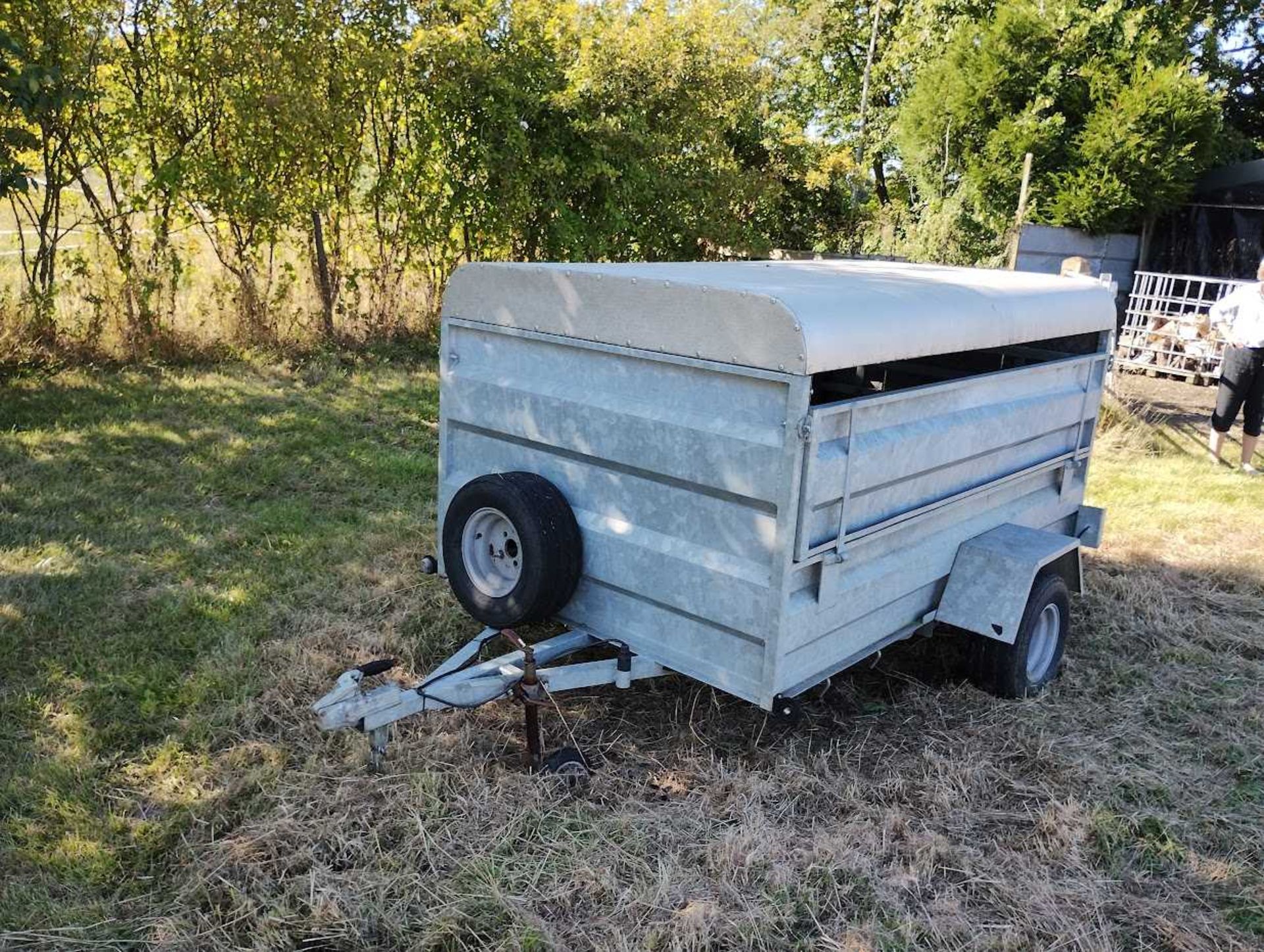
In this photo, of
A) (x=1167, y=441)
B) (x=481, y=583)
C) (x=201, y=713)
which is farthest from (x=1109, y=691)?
(x=1167, y=441)

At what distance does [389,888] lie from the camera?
2910 millimetres

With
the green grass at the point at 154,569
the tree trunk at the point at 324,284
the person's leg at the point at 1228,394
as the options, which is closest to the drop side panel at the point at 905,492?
the green grass at the point at 154,569

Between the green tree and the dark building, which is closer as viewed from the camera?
the green tree

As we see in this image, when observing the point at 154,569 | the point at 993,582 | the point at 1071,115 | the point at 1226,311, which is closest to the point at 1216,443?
the point at 1226,311

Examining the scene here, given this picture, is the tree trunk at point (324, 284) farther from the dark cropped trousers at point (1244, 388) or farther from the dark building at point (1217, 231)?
the dark building at point (1217, 231)

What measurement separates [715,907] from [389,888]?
91 cm

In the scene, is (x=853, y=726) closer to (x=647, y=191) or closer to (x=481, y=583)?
(x=481, y=583)

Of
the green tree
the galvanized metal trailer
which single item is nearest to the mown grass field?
the galvanized metal trailer

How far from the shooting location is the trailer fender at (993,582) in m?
3.91

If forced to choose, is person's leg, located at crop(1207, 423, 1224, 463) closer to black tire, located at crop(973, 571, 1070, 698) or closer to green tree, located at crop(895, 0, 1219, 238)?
black tire, located at crop(973, 571, 1070, 698)

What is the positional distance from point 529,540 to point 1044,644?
2.31 m

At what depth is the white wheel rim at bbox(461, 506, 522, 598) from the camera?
377 centimetres

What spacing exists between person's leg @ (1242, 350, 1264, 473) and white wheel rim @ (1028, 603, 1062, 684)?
5053 mm

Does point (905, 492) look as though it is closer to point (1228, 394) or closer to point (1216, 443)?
point (1228, 394)
